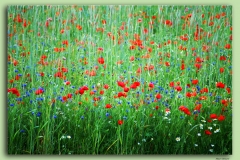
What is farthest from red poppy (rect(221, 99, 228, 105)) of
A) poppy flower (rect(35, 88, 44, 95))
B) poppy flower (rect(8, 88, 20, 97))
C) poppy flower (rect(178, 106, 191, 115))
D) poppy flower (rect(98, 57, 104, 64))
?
poppy flower (rect(8, 88, 20, 97))

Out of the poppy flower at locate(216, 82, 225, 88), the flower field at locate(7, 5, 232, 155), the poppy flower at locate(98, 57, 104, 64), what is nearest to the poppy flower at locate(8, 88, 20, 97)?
the flower field at locate(7, 5, 232, 155)

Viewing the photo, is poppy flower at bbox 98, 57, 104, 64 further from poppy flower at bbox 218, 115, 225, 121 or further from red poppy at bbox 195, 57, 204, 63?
poppy flower at bbox 218, 115, 225, 121

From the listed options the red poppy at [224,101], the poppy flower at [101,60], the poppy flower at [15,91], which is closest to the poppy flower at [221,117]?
the red poppy at [224,101]

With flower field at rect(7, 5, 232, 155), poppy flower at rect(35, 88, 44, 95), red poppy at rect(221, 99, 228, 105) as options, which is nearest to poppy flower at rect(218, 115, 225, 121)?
flower field at rect(7, 5, 232, 155)

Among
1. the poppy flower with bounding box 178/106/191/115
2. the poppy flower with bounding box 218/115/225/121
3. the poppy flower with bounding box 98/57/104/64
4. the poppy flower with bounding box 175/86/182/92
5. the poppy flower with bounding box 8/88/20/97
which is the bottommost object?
the poppy flower with bounding box 218/115/225/121

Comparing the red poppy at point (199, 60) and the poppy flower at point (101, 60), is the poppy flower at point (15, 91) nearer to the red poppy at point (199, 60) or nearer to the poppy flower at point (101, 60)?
the poppy flower at point (101, 60)

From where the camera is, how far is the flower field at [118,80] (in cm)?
215

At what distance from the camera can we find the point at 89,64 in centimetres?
218

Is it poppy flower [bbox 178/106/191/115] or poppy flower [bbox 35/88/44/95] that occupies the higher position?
poppy flower [bbox 35/88/44/95]

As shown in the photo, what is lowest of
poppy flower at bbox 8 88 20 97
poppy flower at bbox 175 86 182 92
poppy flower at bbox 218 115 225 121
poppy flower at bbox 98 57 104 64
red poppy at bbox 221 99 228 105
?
poppy flower at bbox 218 115 225 121

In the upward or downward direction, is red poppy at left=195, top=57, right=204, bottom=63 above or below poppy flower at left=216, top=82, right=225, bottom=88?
above

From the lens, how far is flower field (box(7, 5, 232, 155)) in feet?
7.05

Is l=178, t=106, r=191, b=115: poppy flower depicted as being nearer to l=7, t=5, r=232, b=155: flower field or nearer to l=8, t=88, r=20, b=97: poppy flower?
l=7, t=5, r=232, b=155: flower field
